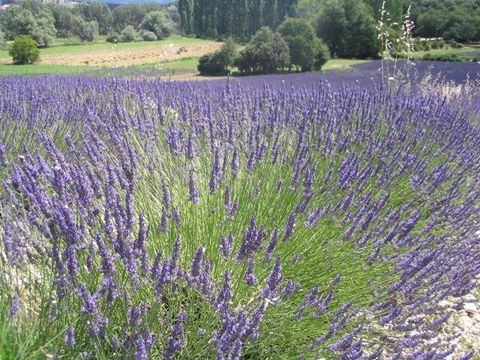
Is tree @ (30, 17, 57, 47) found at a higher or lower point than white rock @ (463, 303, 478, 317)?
higher

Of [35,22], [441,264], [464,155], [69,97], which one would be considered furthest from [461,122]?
[35,22]

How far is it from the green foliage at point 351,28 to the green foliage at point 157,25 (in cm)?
2816

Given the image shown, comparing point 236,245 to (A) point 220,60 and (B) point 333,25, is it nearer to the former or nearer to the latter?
(A) point 220,60

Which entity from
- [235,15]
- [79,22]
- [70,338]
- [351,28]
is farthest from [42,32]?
[70,338]

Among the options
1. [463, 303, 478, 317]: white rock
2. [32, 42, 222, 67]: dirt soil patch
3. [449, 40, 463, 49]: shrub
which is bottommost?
[449, 40, 463, 49]: shrub

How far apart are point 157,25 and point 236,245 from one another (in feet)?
204

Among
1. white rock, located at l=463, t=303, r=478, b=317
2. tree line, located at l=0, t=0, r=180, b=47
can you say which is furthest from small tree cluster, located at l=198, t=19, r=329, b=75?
white rock, located at l=463, t=303, r=478, b=317

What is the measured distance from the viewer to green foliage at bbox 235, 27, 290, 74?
23.8m

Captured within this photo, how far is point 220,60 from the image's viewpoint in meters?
25.1

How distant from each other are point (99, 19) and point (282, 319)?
291 feet

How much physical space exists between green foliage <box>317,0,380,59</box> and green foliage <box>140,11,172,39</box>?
28.2 metres

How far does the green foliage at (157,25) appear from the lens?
59.8m

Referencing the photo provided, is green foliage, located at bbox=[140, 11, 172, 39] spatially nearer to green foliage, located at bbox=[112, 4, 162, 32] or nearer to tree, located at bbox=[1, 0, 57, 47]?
tree, located at bbox=[1, 0, 57, 47]

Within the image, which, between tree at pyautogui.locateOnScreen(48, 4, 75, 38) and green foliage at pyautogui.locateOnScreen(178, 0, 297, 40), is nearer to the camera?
green foliage at pyautogui.locateOnScreen(178, 0, 297, 40)
